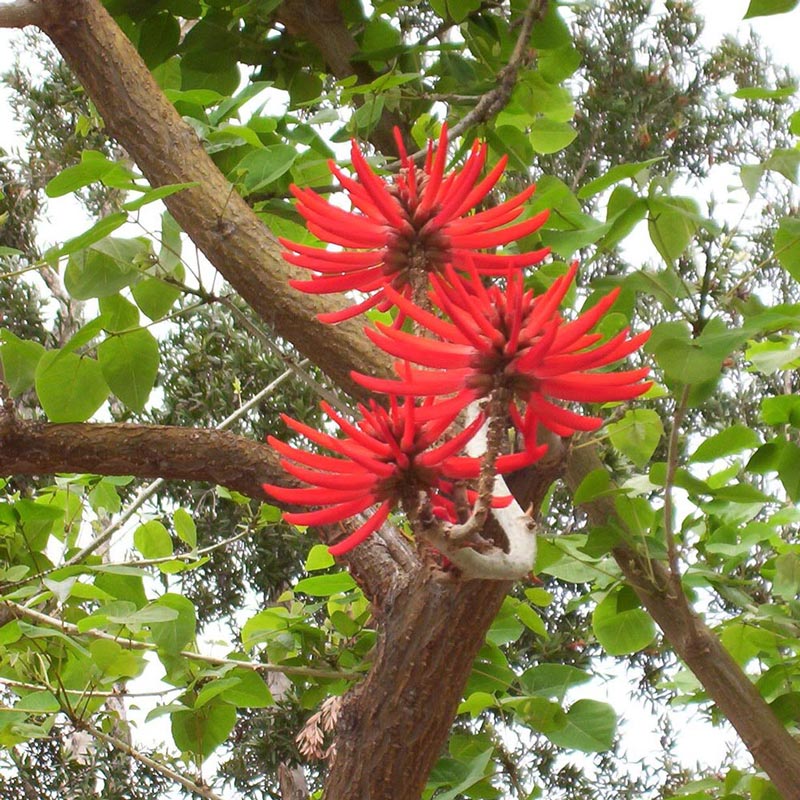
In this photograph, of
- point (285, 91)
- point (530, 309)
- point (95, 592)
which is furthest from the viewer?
point (285, 91)

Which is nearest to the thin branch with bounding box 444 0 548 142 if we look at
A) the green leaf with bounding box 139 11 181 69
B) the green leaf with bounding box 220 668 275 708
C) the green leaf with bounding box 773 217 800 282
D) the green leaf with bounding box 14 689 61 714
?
the green leaf with bounding box 773 217 800 282

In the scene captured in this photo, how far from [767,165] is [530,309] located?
347mm

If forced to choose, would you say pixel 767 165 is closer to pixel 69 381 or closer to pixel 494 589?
pixel 494 589

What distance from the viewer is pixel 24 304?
8.27 ft

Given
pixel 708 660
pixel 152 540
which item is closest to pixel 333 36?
pixel 152 540

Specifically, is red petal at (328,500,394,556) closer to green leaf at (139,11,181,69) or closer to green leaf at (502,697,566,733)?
green leaf at (502,697,566,733)

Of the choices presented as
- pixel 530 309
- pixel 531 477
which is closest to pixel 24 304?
pixel 531 477

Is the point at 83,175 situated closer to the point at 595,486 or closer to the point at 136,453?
the point at 136,453

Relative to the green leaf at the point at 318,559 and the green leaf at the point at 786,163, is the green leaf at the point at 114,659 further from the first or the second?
the green leaf at the point at 786,163

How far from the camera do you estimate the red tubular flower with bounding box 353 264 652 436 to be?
0.93 ft

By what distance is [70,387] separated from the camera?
0.71 meters

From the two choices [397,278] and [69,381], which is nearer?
[397,278]

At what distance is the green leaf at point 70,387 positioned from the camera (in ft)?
2.28

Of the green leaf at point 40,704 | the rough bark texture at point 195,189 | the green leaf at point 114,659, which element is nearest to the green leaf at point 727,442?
the rough bark texture at point 195,189
